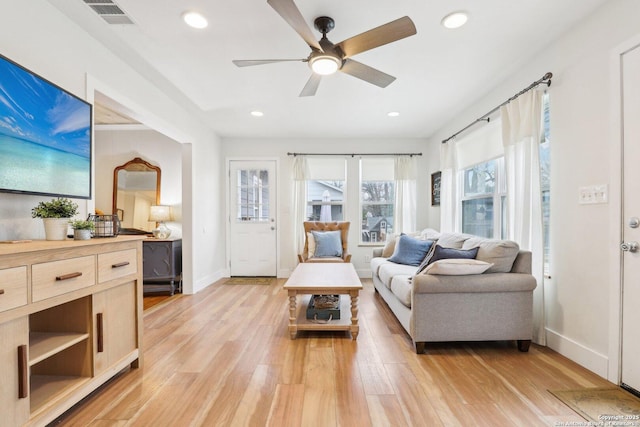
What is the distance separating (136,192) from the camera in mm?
4516

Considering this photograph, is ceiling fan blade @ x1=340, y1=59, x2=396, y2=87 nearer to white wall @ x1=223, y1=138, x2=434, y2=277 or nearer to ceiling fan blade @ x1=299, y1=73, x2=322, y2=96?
ceiling fan blade @ x1=299, y1=73, x2=322, y2=96

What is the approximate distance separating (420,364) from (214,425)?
140 centimetres

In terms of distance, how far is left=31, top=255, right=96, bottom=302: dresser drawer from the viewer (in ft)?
Result: 4.39

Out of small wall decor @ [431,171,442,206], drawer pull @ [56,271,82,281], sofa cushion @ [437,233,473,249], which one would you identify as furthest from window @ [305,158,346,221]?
drawer pull @ [56,271,82,281]

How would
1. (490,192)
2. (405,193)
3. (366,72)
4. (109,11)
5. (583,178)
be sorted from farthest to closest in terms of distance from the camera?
(405,193) < (490,192) < (366,72) < (583,178) < (109,11)

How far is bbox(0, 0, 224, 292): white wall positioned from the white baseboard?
367cm

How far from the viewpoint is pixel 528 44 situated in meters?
2.34

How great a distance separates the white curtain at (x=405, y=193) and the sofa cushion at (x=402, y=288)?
234cm

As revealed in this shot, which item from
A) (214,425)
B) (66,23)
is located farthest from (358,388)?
(66,23)

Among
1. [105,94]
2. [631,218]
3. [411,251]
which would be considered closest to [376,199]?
[411,251]

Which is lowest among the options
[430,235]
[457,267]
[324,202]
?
[457,267]

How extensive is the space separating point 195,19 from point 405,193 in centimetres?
398

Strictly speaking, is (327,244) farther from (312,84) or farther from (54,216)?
(54,216)

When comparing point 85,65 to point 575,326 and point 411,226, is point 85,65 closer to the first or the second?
point 575,326
